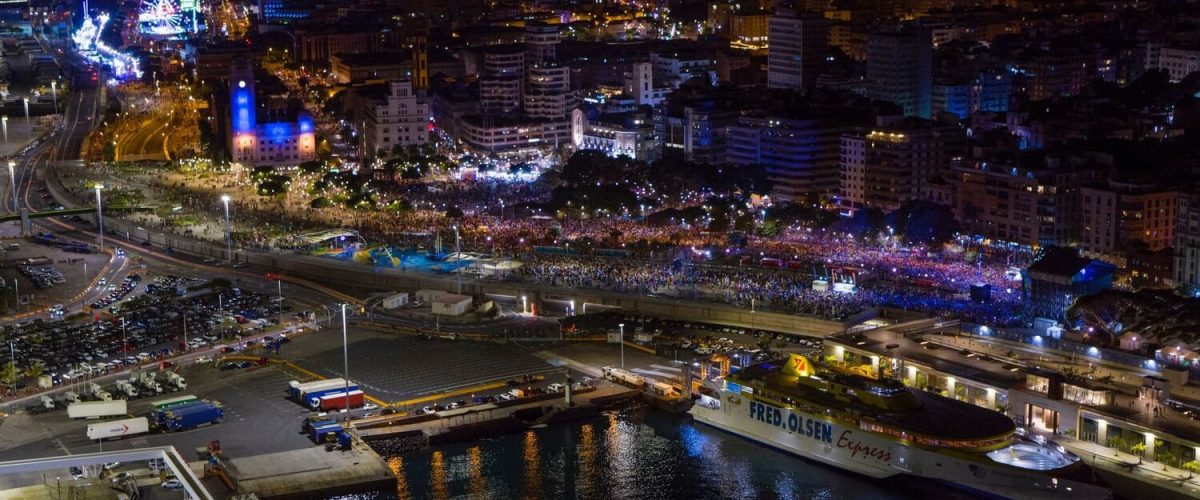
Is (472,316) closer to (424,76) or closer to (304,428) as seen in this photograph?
(304,428)

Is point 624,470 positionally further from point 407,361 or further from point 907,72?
point 907,72

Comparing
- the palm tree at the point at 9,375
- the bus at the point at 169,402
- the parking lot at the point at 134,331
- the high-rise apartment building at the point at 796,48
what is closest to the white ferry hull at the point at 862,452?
the bus at the point at 169,402

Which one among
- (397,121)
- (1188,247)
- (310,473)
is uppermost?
(397,121)

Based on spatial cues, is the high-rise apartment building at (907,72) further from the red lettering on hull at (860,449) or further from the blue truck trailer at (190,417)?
the blue truck trailer at (190,417)

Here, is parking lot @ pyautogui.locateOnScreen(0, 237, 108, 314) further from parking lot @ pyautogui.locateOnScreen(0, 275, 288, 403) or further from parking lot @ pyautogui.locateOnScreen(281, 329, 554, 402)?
parking lot @ pyautogui.locateOnScreen(281, 329, 554, 402)

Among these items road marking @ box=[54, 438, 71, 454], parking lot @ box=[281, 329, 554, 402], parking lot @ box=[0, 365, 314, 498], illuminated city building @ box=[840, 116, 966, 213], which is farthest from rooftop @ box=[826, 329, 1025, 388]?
illuminated city building @ box=[840, 116, 966, 213]

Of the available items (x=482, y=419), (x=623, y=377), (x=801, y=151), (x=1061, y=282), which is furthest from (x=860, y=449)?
(x=801, y=151)
